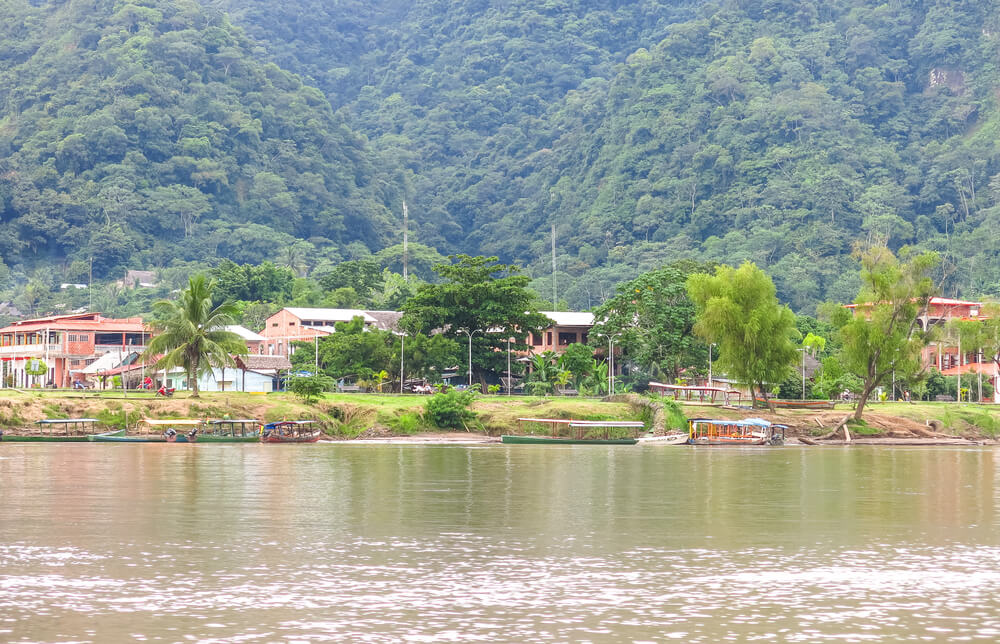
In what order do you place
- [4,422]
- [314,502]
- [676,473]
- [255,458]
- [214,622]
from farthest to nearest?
[4,422] → [255,458] → [676,473] → [314,502] → [214,622]

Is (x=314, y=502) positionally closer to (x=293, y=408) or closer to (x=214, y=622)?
(x=214, y=622)

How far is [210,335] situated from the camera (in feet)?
261

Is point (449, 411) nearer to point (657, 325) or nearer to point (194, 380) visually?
point (194, 380)

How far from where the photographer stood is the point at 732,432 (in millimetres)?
77375

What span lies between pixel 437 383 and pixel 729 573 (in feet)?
224

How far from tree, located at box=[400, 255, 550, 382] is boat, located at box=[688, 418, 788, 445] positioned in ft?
72.5

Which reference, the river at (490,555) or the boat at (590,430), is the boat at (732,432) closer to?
the boat at (590,430)

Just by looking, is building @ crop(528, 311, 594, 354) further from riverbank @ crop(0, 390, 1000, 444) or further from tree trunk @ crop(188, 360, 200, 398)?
tree trunk @ crop(188, 360, 200, 398)

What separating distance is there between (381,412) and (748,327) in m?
24.0

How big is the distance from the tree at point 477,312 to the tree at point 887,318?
26.4 m

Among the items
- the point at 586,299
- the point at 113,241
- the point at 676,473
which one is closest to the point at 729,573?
the point at 676,473

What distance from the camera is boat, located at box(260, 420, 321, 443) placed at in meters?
72.2

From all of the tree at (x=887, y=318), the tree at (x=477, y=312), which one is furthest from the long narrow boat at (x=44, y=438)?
the tree at (x=887, y=318)

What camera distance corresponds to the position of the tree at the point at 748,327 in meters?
80.2
